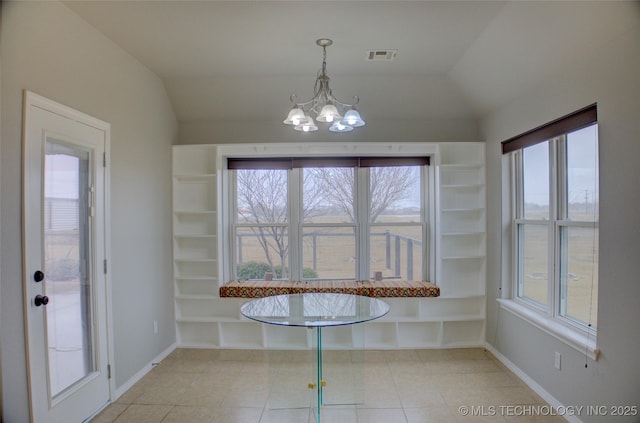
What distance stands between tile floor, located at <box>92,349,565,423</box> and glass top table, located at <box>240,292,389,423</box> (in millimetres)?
276

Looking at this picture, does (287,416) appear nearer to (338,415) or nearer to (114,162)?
(338,415)

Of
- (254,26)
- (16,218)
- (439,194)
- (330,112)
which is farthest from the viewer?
(439,194)

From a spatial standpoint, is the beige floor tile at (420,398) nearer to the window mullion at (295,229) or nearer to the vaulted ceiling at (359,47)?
the window mullion at (295,229)

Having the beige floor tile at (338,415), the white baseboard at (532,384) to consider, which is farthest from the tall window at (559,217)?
the beige floor tile at (338,415)

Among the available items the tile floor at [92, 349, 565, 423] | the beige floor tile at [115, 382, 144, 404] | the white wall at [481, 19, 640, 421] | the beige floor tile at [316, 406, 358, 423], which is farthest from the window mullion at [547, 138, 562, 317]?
the beige floor tile at [115, 382, 144, 404]

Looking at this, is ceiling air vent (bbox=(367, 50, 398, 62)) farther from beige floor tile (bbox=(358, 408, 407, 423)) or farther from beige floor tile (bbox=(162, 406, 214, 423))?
beige floor tile (bbox=(162, 406, 214, 423))

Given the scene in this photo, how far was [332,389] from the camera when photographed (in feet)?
8.72

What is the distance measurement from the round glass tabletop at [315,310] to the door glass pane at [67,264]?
1.11 metres

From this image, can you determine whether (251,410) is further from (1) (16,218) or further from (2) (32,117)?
(2) (32,117)

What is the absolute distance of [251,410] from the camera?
8.15ft

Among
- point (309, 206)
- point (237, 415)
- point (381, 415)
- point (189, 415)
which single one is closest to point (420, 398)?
point (381, 415)

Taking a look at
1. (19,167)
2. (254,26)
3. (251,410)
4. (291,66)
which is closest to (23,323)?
(19,167)

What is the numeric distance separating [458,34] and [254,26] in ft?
5.11

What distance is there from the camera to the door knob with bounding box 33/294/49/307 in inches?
76.4
